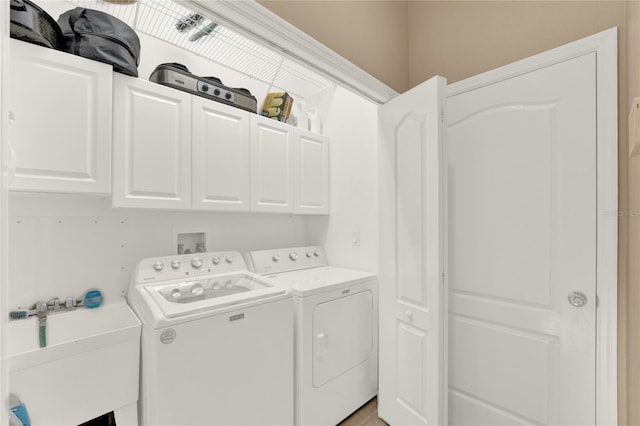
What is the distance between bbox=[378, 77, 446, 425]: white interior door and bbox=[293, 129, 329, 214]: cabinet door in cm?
81

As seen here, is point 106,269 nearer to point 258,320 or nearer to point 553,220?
point 258,320

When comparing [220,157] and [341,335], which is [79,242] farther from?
[341,335]

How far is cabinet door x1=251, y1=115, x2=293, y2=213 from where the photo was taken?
7.34ft

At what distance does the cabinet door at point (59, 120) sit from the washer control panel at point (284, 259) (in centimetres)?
112

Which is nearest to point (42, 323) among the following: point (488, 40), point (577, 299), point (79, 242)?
point (79, 242)

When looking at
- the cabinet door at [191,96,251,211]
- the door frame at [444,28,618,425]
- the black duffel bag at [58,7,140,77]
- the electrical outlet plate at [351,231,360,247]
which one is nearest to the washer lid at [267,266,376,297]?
the electrical outlet plate at [351,231,360,247]

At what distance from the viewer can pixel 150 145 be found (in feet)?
5.60

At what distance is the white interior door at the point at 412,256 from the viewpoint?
155cm

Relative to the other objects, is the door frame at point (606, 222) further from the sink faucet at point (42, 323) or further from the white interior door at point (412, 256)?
the sink faucet at point (42, 323)

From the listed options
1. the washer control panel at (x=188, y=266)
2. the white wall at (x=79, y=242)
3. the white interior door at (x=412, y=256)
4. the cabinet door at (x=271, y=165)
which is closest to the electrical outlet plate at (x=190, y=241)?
the white wall at (x=79, y=242)

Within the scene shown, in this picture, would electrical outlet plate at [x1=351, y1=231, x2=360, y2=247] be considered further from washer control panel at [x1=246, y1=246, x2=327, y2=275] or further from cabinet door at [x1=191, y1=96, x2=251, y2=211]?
cabinet door at [x1=191, y1=96, x2=251, y2=211]

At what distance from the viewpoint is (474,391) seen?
1789mm

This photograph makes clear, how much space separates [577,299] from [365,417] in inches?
59.8

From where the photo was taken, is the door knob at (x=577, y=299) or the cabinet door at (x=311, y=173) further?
the cabinet door at (x=311, y=173)
